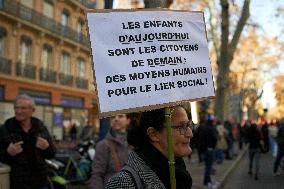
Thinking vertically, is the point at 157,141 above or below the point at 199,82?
below

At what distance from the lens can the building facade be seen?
2978cm

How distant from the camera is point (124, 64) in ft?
9.95

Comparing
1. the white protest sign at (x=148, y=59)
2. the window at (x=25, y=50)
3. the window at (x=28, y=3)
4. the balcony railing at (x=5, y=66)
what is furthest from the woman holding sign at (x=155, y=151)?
the window at (x=28, y=3)

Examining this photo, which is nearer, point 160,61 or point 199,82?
point 160,61

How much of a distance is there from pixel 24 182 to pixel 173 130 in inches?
93.2

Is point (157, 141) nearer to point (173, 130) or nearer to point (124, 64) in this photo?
point (173, 130)

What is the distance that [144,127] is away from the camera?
9.52ft

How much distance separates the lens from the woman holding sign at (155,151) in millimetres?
2572

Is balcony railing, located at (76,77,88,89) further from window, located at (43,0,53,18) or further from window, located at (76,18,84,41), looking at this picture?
window, located at (43,0,53,18)

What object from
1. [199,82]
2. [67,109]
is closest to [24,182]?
[199,82]

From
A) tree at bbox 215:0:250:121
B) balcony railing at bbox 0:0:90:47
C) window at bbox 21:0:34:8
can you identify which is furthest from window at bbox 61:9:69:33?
tree at bbox 215:0:250:121

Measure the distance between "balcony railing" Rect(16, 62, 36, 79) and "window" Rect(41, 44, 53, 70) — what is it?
2.02 m

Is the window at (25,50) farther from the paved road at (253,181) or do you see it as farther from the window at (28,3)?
the paved road at (253,181)

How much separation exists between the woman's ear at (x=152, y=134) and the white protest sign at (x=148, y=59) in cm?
16
